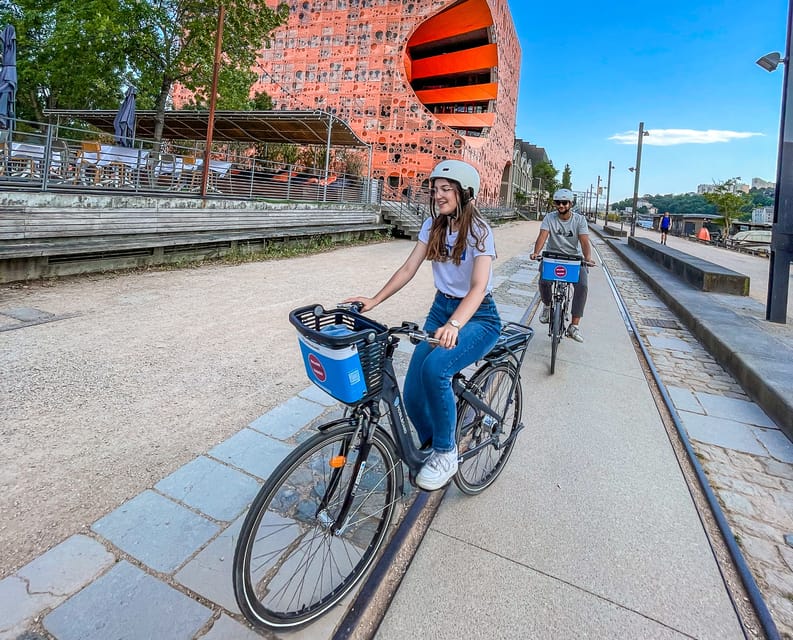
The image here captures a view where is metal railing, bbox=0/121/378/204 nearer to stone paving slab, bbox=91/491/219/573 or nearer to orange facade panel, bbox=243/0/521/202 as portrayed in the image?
stone paving slab, bbox=91/491/219/573

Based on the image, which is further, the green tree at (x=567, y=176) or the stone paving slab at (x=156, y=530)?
the green tree at (x=567, y=176)

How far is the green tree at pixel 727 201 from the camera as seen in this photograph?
6084cm

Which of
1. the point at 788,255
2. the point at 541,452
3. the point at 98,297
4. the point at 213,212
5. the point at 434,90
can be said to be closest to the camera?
the point at 541,452

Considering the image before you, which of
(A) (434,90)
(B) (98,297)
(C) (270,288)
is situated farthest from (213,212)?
(A) (434,90)

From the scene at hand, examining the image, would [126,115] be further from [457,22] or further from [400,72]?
[457,22]

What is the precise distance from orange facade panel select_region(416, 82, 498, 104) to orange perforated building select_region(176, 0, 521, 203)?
0.37ft

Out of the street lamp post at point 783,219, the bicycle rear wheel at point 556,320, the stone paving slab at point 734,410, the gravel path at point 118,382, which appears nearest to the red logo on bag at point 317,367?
the gravel path at point 118,382

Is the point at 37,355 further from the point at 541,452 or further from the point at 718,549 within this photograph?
the point at 718,549

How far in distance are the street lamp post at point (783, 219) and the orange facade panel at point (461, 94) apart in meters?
49.2

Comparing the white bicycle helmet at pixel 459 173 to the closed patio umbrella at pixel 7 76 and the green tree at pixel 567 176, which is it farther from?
the green tree at pixel 567 176

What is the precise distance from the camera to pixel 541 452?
344 centimetres

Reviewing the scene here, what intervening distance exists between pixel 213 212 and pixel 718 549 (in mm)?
10649

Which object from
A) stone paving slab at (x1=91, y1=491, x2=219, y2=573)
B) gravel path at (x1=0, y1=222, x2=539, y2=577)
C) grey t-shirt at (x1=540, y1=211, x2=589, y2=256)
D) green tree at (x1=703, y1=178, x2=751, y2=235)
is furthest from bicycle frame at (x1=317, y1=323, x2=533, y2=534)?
green tree at (x1=703, y1=178, x2=751, y2=235)

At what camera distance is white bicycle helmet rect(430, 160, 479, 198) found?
7.62 feet
